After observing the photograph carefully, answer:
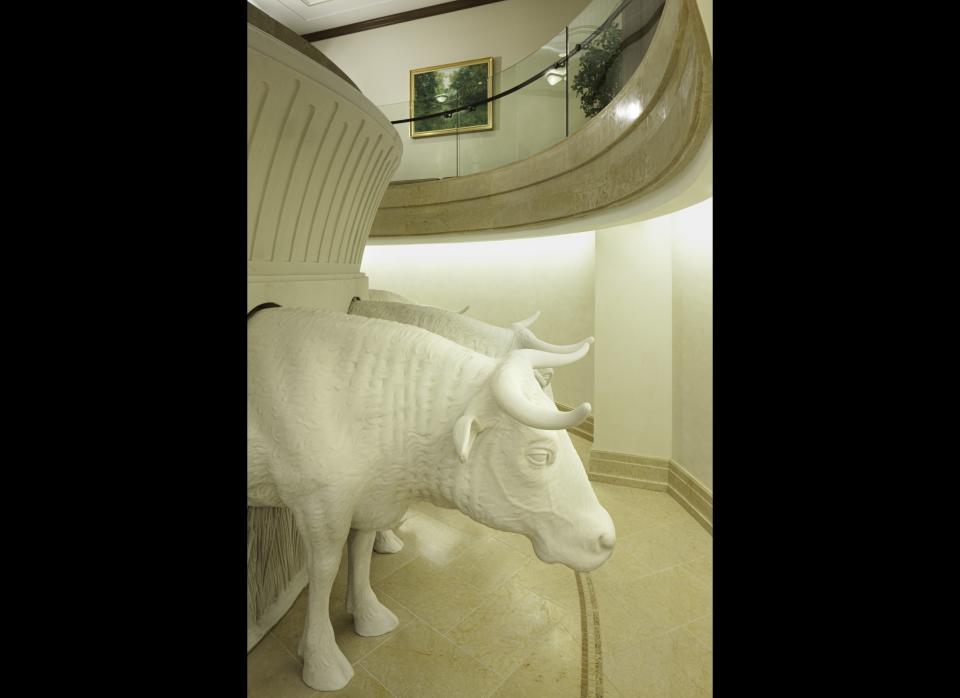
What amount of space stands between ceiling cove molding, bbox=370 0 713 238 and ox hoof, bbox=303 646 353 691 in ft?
6.50

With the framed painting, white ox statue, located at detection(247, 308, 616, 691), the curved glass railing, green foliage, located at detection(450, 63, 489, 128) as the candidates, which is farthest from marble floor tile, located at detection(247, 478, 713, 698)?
green foliage, located at detection(450, 63, 489, 128)

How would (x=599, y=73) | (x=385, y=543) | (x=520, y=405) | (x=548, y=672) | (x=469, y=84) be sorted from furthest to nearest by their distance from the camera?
(x=469, y=84)
(x=599, y=73)
(x=385, y=543)
(x=548, y=672)
(x=520, y=405)

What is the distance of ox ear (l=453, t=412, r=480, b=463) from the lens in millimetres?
1286

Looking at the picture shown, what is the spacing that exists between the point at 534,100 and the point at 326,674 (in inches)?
170

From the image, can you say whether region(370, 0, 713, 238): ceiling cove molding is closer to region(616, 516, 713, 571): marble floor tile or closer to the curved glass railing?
the curved glass railing

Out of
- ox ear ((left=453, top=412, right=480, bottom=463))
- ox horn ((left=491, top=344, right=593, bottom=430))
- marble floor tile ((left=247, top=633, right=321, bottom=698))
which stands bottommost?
marble floor tile ((left=247, top=633, right=321, bottom=698))

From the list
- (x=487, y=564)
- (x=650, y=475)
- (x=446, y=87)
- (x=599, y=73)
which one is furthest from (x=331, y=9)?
(x=487, y=564)

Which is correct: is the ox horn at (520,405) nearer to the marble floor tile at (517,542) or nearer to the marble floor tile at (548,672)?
the marble floor tile at (548,672)

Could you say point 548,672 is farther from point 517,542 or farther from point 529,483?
point 517,542

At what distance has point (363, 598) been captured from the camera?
78.4 inches

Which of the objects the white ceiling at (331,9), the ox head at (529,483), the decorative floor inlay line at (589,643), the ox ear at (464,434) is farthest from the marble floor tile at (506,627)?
the white ceiling at (331,9)
